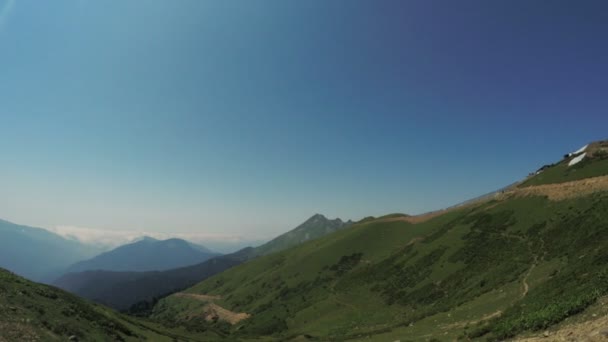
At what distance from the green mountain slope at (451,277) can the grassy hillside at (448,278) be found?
253 mm

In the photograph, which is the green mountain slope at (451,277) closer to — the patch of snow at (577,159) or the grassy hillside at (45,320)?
the patch of snow at (577,159)

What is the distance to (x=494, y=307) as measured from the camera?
124ft

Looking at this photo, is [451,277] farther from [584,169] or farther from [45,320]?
[45,320]

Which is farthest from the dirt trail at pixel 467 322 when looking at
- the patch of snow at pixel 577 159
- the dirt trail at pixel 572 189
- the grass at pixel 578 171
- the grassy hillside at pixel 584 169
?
the patch of snow at pixel 577 159

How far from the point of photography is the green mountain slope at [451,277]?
98.5ft

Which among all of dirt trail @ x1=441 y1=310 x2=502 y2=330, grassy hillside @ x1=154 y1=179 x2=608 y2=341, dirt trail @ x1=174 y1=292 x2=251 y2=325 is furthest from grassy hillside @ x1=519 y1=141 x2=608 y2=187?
dirt trail @ x1=174 y1=292 x2=251 y2=325

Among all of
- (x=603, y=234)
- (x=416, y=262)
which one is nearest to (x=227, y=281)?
(x=416, y=262)

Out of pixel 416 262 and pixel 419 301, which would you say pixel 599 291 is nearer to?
pixel 419 301

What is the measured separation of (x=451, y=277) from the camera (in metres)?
64.8

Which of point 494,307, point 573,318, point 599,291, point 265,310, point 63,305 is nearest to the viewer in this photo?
point 573,318

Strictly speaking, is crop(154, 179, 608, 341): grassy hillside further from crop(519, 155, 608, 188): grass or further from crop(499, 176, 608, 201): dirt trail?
crop(519, 155, 608, 188): grass

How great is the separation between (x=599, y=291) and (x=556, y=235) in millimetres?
41792

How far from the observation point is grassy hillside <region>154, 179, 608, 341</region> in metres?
29.9

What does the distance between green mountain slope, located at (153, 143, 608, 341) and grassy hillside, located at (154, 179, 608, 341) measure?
0.83ft
